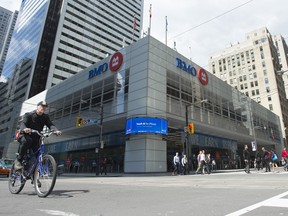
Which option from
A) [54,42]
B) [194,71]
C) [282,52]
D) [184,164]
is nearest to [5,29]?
[54,42]

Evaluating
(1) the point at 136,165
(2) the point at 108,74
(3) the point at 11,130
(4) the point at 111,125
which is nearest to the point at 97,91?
(2) the point at 108,74

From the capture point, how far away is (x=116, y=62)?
27.2m

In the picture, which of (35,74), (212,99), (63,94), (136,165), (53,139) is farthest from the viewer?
(35,74)

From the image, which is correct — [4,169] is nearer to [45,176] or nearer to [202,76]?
[45,176]

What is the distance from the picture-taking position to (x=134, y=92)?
23969 millimetres

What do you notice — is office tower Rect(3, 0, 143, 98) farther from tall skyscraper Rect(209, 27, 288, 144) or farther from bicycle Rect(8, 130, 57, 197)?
bicycle Rect(8, 130, 57, 197)

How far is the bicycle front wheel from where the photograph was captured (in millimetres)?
4598

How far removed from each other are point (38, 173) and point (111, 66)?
23684 millimetres

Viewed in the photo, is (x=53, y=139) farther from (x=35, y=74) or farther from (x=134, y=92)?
(x=35, y=74)

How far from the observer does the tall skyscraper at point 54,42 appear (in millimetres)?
73250

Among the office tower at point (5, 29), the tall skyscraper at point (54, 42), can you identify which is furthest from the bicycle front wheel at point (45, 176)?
the office tower at point (5, 29)

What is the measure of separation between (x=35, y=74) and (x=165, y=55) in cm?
5832

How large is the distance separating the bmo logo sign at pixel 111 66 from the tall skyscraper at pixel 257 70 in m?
62.6

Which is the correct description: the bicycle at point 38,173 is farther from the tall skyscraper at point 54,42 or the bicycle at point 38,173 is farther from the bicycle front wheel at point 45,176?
the tall skyscraper at point 54,42
